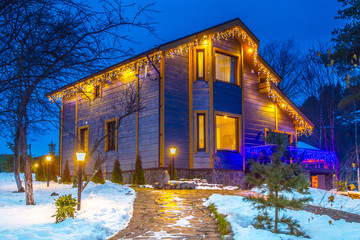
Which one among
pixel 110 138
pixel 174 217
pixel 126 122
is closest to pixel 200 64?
pixel 126 122

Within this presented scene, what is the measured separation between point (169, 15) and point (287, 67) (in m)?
26.2

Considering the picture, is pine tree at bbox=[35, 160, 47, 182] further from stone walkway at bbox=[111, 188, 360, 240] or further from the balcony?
the balcony

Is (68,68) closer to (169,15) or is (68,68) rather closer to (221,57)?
(169,15)

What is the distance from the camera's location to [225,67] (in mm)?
17922

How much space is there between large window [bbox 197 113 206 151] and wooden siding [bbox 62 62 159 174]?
187 cm

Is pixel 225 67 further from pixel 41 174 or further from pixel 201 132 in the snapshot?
pixel 41 174

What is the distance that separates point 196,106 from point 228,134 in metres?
2.33

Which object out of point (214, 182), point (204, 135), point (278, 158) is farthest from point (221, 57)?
point (278, 158)

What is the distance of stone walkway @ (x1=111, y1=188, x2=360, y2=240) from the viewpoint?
23.7ft

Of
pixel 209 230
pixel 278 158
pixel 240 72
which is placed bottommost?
pixel 209 230

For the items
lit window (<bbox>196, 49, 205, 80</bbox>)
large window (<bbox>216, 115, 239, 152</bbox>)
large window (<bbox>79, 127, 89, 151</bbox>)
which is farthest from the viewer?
large window (<bbox>79, 127, 89, 151</bbox>)

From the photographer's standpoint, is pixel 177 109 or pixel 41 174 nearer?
pixel 177 109

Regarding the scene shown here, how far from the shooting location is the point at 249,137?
18.5m

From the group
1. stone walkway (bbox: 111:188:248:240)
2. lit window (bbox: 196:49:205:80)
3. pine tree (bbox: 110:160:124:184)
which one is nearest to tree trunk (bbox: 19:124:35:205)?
stone walkway (bbox: 111:188:248:240)
